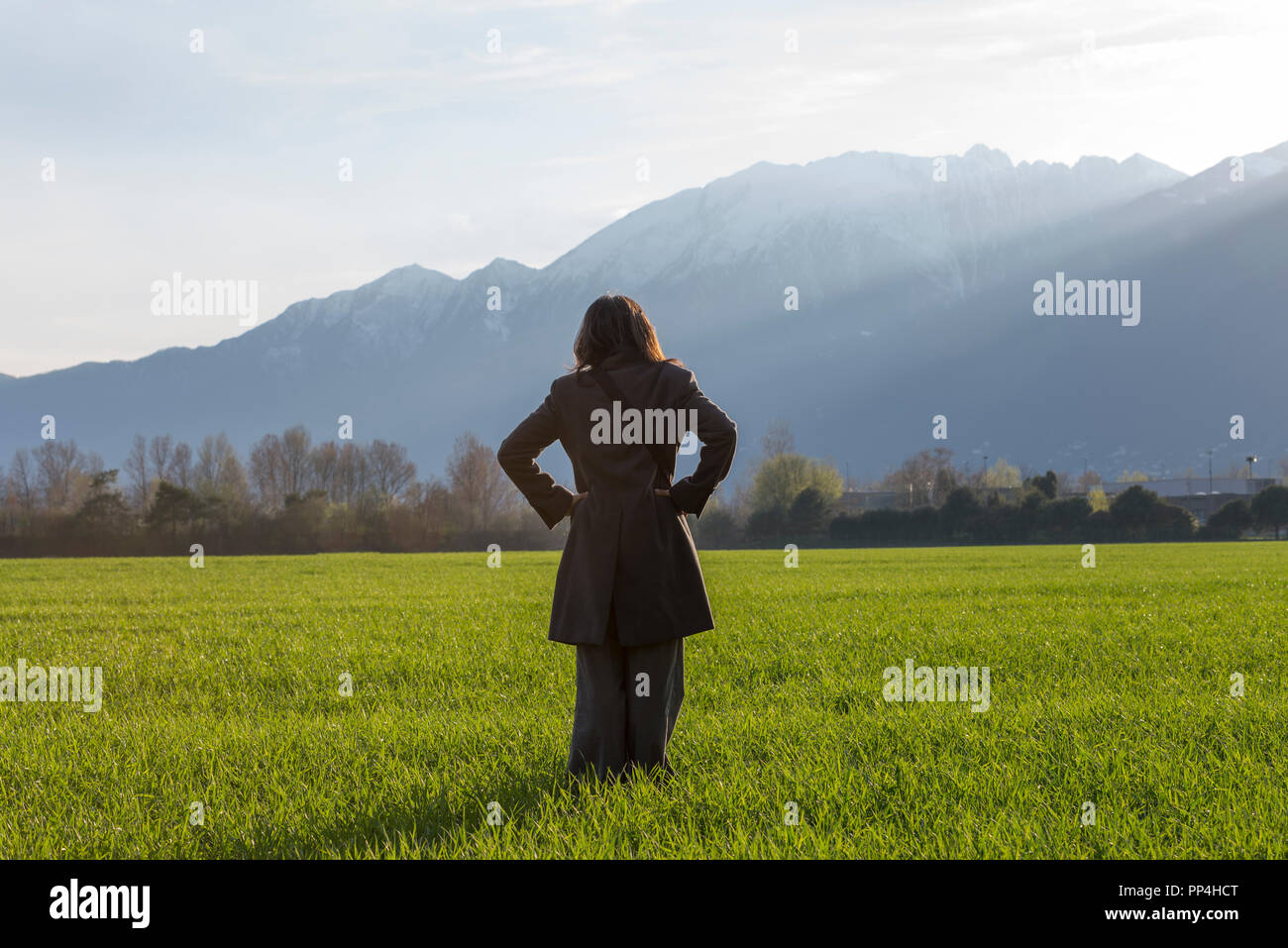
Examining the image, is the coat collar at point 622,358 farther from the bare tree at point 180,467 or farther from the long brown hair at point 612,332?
the bare tree at point 180,467

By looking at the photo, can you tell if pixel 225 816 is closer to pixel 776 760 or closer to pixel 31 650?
pixel 776 760

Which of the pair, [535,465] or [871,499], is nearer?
[535,465]

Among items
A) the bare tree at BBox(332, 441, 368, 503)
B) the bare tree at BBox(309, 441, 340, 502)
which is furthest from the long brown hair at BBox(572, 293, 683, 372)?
the bare tree at BBox(309, 441, 340, 502)

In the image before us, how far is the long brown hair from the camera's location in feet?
18.8

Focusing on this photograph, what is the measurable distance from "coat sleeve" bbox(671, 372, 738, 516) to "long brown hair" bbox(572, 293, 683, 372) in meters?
0.39

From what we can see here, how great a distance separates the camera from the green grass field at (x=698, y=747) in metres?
4.84

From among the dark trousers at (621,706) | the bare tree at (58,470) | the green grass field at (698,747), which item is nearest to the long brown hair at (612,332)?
the dark trousers at (621,706)

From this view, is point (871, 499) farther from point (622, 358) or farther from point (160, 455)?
point (622, 358)

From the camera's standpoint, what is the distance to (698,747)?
674 centimetres

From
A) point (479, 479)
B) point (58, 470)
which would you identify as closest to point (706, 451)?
point (479, 479)

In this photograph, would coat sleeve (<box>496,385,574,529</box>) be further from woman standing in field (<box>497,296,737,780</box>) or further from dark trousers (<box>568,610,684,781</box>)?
dark trousers (<box>568,610,684,781</box>)

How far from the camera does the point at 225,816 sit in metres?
5.36

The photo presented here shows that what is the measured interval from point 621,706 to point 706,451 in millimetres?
1636
